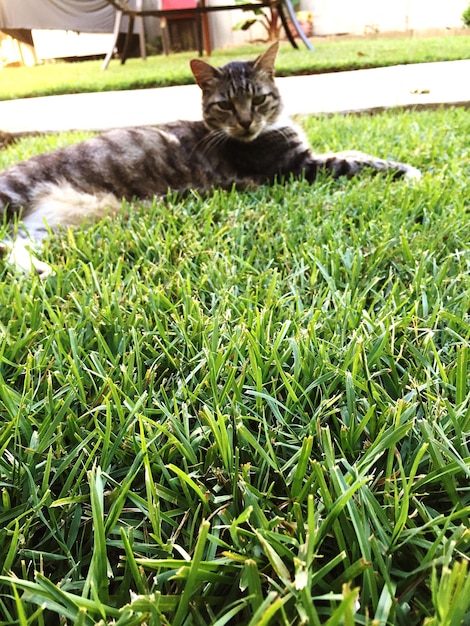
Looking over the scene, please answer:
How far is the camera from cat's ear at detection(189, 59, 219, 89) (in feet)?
5.86

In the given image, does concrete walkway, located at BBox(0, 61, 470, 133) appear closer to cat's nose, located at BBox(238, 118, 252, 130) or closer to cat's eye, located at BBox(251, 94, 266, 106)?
cat's eye, located at BBox(251, 94, 266, 106)

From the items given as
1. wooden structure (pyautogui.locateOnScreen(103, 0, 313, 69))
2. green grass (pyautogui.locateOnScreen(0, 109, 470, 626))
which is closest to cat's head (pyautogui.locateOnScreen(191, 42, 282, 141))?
green grass (pyautogui.locateOnScreen(0, 109, 470, 626))

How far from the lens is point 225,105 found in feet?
5.89

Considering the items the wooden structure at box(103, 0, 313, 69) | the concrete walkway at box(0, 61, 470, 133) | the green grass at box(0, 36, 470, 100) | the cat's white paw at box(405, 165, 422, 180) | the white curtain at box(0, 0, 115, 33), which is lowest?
the cat's white paw at box(405, 165, 422, 180)

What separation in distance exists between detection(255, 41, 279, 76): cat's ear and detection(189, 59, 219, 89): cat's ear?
6.6 inches

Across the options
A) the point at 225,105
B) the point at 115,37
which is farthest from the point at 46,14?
the point at 225,105

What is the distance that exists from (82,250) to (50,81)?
2.47m

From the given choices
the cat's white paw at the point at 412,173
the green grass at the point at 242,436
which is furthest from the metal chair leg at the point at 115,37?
the green grass at the point at 242,436

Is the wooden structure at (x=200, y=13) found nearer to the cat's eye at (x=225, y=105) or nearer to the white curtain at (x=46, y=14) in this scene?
the white curtain at (x=46, y=14)

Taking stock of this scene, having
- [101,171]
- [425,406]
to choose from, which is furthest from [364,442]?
[101,171]

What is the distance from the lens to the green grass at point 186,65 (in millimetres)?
2792

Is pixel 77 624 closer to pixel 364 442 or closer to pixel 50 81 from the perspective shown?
pixel 364 442

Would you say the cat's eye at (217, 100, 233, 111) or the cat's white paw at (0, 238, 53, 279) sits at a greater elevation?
the cat's eye at (217, 100, 233, 111)

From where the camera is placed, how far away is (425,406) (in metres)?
0.57
